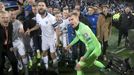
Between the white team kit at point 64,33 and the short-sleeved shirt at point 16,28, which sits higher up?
the short-sleeved shirt at point 16,28

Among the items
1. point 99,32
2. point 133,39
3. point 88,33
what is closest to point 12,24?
point 88,33

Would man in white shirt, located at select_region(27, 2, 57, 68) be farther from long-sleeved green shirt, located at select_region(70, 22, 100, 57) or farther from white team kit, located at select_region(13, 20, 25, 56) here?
long-sleeved green shirt, located at select_region(70, 22, 100, 57)

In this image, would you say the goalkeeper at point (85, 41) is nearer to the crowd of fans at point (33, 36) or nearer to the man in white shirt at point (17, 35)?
the crowd of fans at point (33, 36)

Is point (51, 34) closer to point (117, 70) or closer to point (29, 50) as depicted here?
point (29, 50)

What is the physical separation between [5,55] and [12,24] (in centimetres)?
92

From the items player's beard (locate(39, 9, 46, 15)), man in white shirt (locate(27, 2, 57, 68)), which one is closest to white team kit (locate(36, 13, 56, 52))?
man in white shirt (locate(27, 2, 57, 68))

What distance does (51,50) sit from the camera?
12742 mm

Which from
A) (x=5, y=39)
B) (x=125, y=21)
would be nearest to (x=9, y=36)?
(x=5, y=39)

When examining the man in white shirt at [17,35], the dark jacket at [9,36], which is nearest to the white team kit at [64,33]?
the man in white shirt at [17,35]

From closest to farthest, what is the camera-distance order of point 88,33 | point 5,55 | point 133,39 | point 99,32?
point 88,33
point 5,55
point 99,32
point 133,39

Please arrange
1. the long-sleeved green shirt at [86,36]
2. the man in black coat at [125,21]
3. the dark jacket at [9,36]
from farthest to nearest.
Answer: the man in black coat at [125,21] < the dark jacket at [9,36] < the long-sleeved green shirt at [86,36]

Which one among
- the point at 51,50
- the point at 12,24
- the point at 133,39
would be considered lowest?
the point at 133,39

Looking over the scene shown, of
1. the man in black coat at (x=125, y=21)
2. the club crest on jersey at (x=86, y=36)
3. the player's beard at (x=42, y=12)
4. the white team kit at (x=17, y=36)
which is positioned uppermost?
the player's beard at (x=42, y=12)

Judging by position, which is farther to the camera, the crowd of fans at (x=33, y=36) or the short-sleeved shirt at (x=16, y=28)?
the short-sleeved shirt at (x=16, y=28)
